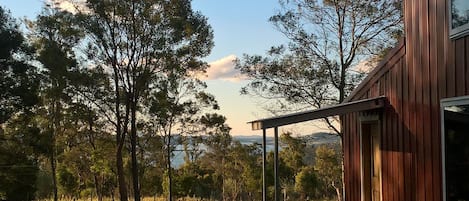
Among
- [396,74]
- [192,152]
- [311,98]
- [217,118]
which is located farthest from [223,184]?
[396,74]

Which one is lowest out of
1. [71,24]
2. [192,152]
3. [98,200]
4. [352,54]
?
[98,200]

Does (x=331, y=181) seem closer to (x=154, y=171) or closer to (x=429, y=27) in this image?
(x=154, y=171)

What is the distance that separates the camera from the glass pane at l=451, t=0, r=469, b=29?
388cm

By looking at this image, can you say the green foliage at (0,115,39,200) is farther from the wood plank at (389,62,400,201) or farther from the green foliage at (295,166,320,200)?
the wood plank at (389,62,400,201)

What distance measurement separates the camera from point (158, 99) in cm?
1753

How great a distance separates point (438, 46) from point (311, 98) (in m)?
10.4

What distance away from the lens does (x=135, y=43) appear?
16625mm

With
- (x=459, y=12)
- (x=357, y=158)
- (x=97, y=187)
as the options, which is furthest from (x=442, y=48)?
(x=97, y=187)

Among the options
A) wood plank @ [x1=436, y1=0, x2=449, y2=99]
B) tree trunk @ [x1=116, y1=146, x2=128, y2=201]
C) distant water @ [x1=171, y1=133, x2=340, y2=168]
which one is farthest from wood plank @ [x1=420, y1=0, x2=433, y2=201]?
tree trunk @ [x1=116, y1=146, x2=128, y2=201]

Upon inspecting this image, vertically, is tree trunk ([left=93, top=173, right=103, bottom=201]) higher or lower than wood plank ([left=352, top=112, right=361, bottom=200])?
lower

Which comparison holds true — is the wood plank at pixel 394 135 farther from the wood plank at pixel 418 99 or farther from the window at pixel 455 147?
the window at pixel 455 147

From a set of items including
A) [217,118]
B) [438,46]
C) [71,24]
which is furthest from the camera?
[217,118]

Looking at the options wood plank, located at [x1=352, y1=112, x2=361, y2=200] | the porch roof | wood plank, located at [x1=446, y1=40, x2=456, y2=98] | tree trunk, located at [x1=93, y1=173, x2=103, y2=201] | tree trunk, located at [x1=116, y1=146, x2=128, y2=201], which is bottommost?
tree trunk, located at [x1=93, y1=173, x2=103, y2=201]

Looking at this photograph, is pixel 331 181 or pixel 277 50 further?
pixel 331 181
